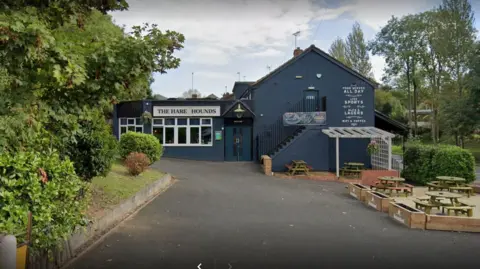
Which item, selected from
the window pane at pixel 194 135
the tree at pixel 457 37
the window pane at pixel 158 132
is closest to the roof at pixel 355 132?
the window pane at pixel 194 135

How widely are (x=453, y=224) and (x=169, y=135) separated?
1798cm

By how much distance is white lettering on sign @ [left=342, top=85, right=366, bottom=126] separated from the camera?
20969mm

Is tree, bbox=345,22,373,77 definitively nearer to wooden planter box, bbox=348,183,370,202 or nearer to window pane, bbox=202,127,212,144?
window pane, bbox=202,127,212,144

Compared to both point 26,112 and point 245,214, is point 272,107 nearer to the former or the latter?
point 245,214

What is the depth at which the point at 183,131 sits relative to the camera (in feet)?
75.2

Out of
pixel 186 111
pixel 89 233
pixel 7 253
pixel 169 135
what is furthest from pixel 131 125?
pixel 7 253

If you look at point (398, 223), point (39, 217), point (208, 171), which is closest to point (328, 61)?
point (208, 171)

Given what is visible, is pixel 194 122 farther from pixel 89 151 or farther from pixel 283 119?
pixel 89 151

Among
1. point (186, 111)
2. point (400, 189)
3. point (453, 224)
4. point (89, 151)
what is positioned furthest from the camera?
point (186, 111)

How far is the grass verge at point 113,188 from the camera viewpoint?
26.1 feet

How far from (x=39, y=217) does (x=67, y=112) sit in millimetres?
1743

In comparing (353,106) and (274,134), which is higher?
(353,106)

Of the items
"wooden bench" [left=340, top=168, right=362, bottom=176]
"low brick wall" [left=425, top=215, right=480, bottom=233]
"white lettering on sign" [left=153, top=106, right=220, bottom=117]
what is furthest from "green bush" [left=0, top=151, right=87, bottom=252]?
"white lettering on sign" [left=153, top=106, right=220, bottom=117]

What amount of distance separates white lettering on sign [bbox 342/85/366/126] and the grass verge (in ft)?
41.4
